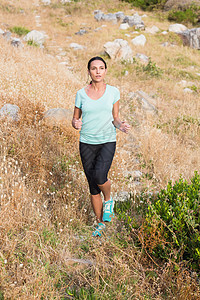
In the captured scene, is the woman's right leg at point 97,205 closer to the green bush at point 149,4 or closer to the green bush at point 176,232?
the green bush at point 176,232

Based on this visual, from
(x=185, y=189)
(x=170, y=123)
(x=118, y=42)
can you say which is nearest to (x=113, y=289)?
(x=185, y=189)

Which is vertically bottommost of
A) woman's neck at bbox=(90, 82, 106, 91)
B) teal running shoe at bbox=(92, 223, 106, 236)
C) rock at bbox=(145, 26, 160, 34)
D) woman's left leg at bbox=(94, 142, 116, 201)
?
teal running shoe at bbox=(92, 223, 106, 236)

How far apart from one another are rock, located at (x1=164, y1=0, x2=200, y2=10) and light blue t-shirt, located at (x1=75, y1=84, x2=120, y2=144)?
24.2 meters

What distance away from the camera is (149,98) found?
8602 mm

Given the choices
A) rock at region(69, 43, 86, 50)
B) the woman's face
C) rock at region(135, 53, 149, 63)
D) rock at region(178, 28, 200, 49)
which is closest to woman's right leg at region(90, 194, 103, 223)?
the woman's face

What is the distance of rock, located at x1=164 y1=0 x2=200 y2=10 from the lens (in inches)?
891

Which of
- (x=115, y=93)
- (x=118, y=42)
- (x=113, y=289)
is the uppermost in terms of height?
(x=118, y=42)

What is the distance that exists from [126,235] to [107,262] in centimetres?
38

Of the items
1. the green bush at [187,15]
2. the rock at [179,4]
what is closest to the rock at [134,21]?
the green bush at [187,15]

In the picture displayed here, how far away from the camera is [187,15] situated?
2052 centimetres

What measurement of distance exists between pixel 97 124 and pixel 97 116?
90 mm

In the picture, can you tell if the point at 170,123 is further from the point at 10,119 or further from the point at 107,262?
the point at 107,262

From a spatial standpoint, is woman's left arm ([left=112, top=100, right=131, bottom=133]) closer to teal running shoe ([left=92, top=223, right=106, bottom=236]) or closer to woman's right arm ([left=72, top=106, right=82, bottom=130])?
woman's right arm ([left=72, top=106, right=82, bottom=130])

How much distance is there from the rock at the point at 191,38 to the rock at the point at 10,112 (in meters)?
14.6
